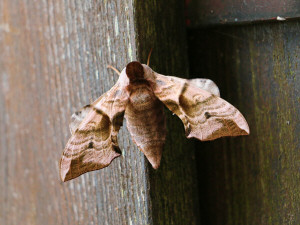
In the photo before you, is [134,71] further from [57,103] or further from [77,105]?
[57,103]

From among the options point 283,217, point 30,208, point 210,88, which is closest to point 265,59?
point 210,88

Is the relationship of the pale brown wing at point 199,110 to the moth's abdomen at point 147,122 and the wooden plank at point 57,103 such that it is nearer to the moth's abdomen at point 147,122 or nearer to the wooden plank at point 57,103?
the moth's abdomen at point 147,122

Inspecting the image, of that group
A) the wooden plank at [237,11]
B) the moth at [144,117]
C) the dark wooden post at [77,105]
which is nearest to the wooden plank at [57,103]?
the dark wooden post at [77,105]

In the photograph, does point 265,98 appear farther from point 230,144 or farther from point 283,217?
point 283,217

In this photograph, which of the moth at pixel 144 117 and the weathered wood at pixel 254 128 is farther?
the weathered wood at pixel 254 128

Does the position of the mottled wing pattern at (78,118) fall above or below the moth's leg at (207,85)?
below

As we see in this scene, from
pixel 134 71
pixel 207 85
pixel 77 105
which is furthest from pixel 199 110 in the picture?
pixel 77 105
